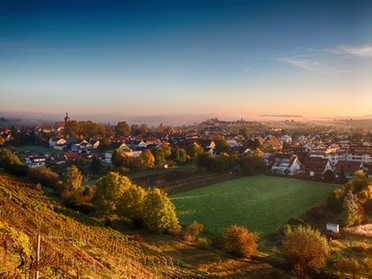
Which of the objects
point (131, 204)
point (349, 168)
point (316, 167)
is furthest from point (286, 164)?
point (131, 204)

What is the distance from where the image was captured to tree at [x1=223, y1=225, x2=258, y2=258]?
14242mm

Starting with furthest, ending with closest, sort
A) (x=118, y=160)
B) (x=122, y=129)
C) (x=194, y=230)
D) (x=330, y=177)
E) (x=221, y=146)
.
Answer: (x=122, y=129), (x=221, y=146), (x=118, y=160), (x=330, y=177), (x=194, y=230)

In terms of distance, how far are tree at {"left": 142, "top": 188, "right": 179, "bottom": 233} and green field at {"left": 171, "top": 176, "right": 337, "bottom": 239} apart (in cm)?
239

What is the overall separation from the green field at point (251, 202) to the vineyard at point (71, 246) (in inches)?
235

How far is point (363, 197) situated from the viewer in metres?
21.5

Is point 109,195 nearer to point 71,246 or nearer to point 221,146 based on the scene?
point 71,246

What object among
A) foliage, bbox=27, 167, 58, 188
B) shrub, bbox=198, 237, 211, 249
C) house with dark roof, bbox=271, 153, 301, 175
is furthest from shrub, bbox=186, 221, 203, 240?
house with dark roof, bbox=271, 153, 301, 175

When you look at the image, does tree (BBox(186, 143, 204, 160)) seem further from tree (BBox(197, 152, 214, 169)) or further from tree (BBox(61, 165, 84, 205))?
tree (BBox(61, 165, 84, 205))

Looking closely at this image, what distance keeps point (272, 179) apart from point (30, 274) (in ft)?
99.4

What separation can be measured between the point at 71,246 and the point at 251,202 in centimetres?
1612

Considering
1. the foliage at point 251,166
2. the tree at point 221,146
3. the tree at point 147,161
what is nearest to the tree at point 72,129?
the tree at point 221,146

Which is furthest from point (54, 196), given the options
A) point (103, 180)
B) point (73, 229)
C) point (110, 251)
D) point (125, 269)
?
point (125, 269)

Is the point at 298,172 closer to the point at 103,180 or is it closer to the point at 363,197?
the point at 363,197

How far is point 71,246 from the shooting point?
10906 mm
